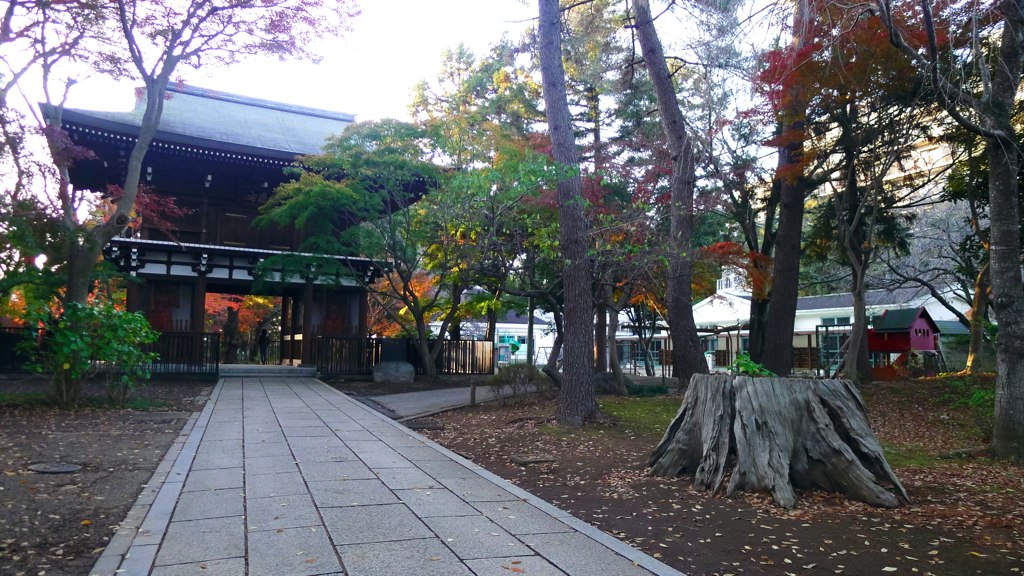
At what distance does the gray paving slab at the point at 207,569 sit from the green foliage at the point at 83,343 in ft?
25.2

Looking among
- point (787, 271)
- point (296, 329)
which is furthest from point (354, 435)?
point (296, 329)

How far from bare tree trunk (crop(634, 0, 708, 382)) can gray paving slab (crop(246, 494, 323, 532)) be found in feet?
25.8

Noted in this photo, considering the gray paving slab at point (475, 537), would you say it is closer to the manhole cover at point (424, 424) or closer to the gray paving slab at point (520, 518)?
the gray paving slab at point (520, 518)

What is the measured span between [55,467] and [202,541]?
3.17 m

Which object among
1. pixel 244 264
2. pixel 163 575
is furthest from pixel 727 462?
pixel 244 264

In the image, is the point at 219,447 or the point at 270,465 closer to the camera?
the point at 270,465

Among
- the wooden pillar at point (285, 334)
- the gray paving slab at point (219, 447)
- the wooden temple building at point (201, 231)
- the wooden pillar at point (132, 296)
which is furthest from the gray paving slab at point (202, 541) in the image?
the wooden pillar at point (285, 334)

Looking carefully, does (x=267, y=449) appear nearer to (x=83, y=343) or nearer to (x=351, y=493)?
(x=351, y=493)

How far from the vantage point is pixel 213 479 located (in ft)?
19.4

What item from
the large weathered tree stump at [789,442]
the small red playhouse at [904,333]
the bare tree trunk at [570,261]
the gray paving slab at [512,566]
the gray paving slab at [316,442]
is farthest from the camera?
the small red playhouse at [904,333]

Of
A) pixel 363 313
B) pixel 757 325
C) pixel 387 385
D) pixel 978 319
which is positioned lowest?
pixel 387 385

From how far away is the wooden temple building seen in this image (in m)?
17.6

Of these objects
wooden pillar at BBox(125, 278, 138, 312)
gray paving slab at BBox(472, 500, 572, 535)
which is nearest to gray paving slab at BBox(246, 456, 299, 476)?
gray paving slab at BBox(472, 500, 572, 535)

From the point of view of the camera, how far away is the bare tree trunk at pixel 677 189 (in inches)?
448
